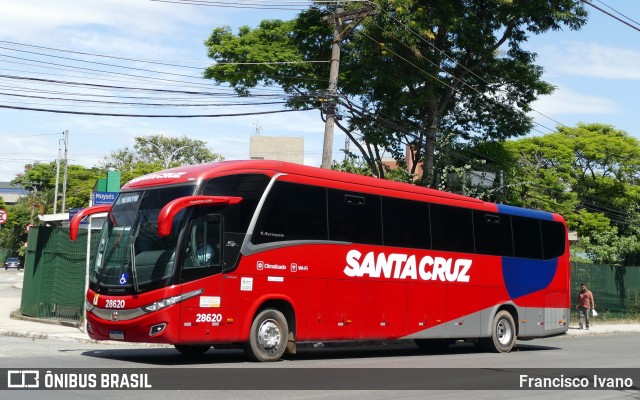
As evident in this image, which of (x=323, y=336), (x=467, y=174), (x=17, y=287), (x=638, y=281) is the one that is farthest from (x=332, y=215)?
(x=17, y=287)

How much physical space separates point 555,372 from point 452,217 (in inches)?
206

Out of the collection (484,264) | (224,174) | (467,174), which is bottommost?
(484,264)

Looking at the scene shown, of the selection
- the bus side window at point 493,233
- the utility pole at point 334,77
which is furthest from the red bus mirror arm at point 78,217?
the bus side window at point 493,233

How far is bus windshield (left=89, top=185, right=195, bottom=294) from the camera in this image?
44.6 ft

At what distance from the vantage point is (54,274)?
23484 millimetres

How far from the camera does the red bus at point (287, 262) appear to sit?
13695 millimetres

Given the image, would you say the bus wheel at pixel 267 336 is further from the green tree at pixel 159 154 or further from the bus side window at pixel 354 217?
the green tree at pixel 159 154

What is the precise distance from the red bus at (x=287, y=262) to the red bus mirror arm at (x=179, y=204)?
0.09 ft

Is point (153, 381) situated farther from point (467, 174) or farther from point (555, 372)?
point (467, 174)

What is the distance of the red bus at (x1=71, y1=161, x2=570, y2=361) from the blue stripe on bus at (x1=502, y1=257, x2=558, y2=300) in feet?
0.57

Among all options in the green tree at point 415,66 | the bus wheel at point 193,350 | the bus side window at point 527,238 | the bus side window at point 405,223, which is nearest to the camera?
the bus wheel at point 193,350

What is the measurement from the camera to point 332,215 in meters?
16.2

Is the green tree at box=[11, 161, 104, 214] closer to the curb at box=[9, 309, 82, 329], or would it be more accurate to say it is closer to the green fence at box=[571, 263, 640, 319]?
the green fence at box=[571, 263, 640, 319]

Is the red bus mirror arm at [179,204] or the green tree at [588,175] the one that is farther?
the green tree at [588,175]
